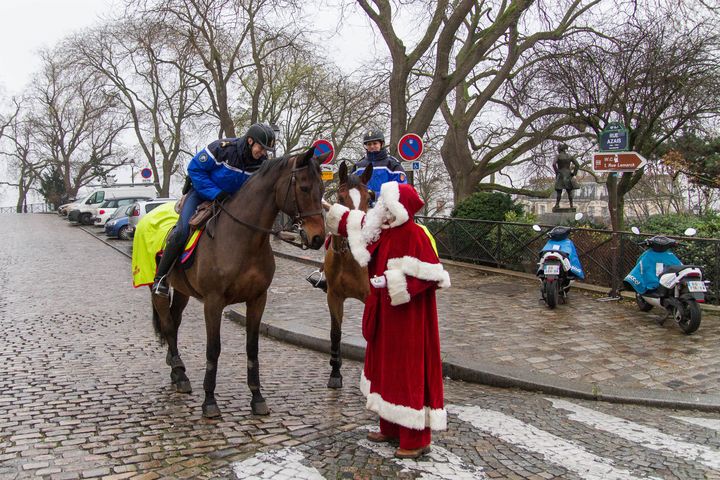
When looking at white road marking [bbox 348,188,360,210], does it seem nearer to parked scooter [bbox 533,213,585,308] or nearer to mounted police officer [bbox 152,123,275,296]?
mounted police officer [bbox 152,123,275,296]

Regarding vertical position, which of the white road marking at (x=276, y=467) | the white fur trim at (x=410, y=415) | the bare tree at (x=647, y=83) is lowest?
the white road marking at (x=276, y=467)

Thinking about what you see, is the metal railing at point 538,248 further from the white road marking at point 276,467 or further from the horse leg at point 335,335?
the white road marking at point 276,467

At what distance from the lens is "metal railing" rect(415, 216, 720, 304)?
32.5 ft

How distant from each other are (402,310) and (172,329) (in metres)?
2.97

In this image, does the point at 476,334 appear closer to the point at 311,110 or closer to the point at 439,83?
the point at 439,83

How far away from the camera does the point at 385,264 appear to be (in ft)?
14.5

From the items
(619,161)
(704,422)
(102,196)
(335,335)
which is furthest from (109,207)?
(704,422)

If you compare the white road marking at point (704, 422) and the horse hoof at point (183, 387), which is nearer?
the white road marking at point (704, 422)

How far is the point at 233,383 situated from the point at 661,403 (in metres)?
3.98

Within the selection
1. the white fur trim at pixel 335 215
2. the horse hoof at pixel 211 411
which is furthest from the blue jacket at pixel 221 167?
the horse hoof at pixel 211 411

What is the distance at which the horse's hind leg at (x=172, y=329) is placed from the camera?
5926 mm

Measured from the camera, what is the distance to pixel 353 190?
5293 mm

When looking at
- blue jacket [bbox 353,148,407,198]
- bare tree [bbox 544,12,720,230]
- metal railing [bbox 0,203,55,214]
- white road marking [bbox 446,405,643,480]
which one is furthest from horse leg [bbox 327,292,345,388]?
metal railing [bbox 0,203,55,214]

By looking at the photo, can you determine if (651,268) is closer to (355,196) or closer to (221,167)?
(355,196)
